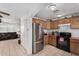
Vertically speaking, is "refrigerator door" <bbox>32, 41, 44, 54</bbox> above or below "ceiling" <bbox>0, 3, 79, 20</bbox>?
below

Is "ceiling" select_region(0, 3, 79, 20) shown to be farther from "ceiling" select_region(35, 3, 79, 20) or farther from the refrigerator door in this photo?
the refrigerator door

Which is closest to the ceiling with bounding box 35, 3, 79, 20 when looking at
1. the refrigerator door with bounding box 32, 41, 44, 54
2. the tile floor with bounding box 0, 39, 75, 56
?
the tile floor with bounding box 0, 39, 75, 56

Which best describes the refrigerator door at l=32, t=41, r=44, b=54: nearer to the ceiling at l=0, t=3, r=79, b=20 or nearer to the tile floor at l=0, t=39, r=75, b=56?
the tile floor at l=0, t=39, r=75, b=56

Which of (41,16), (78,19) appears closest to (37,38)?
(41,16)

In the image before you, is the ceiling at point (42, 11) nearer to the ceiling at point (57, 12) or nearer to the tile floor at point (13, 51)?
A: the ceiling at point (57, 12)

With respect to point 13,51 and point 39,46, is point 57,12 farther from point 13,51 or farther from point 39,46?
point 39,46

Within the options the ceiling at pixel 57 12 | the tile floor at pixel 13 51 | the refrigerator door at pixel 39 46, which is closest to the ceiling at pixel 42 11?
the ceiling at pixel 57 12

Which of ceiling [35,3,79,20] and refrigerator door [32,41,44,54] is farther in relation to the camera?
refrigerator door [32,41,44,54]

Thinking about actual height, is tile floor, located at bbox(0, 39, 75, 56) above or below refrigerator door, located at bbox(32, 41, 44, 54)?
above

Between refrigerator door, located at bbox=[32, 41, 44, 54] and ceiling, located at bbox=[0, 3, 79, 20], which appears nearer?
ceiling, located at bbox=[0, 3, 79, 20]

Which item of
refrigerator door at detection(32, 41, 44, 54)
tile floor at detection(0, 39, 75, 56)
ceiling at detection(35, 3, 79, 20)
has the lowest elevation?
refrigerator door at detection(32, 41, 44, 54)

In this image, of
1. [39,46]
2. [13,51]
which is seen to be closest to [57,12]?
[13,51]

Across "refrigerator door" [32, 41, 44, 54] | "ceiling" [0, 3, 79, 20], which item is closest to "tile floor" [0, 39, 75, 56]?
"refrigerator door" [32, 41, 44, 54]

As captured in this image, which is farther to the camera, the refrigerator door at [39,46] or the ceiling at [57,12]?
the refrigerator door at [39,46]
